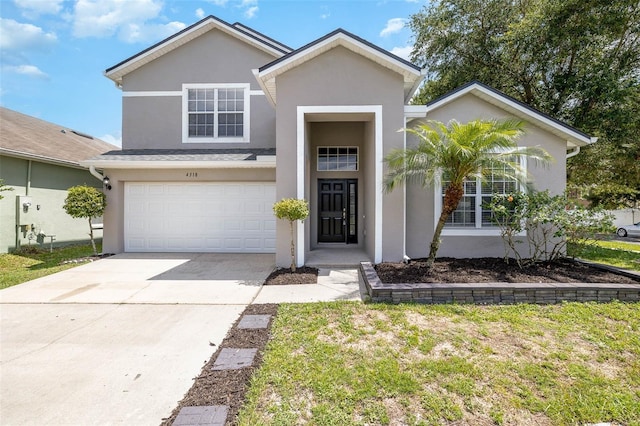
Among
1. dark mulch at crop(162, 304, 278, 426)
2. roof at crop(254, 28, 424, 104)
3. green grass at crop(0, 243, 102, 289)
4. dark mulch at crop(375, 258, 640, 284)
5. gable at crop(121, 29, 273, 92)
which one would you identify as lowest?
dark mulch at crop(162, 304, 278, 426)

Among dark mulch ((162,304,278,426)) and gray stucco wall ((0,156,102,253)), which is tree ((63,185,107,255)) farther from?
dark mulch ((162,304,278,426))

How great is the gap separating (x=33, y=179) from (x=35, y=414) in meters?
12.2

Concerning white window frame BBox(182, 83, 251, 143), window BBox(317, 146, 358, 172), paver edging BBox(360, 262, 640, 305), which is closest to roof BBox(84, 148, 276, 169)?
white window frame BBox(182, 83, 251, 143)

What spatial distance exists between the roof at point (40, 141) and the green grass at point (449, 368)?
1237 centimetres

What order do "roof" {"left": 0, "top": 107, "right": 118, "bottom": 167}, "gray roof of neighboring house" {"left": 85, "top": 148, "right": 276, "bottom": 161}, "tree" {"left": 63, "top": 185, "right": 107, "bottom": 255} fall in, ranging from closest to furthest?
1. "tree" {"left": 63, "top": 185, "right": 107, "bottom": 255}
2. "gray roof of neighboring house" {"left": 85, "top": 148, "right": 276, "bottom": 161}
3. "roof" {"left": 0, "top": 107, "right": 118, "bottom": 167}

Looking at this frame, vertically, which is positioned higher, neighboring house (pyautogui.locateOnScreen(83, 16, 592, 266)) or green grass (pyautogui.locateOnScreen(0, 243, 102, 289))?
neighboring house (pyautogui.locateOnScreen(83, 16, 592, 266))

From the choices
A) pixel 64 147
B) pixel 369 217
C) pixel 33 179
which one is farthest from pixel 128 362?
pixel 64 147

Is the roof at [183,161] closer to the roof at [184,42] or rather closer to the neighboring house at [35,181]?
the neighboring house at [35,181]

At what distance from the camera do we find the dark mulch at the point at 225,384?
2721 millimetres

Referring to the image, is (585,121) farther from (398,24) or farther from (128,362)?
(128,362)

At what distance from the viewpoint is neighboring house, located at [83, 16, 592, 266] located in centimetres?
749

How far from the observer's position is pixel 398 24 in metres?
14.7

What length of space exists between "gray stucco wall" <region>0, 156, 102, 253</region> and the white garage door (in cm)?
Result: 398

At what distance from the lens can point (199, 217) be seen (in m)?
10.3
